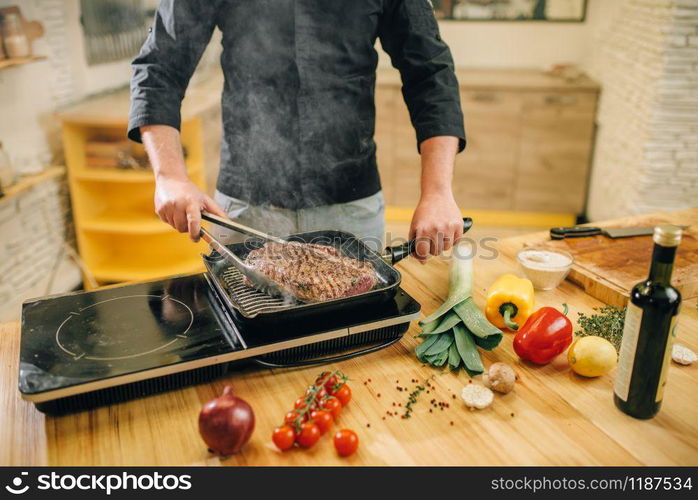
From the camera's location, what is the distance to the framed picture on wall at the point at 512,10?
5.27m

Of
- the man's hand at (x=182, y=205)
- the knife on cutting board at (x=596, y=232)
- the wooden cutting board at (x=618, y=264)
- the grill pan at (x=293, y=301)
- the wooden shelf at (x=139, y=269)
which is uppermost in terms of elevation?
the man's hand at (x=182, y=205)

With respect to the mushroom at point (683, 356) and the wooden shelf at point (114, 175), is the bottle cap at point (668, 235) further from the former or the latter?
the wooden shelf at point (114, 175)

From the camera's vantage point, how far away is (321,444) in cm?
116

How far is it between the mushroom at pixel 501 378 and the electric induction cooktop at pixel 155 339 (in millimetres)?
224

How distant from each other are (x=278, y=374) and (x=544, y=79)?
4.41m

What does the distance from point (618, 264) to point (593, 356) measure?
649mm

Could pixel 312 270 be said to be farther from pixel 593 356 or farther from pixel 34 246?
pixel 34 246

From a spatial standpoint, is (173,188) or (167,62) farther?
(167,62)

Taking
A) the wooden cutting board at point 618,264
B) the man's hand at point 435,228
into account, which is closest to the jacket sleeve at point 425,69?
the man's hand at point 435,228

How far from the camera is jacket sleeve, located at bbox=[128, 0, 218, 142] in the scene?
178 cm

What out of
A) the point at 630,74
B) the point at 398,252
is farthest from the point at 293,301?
the point at 630,74

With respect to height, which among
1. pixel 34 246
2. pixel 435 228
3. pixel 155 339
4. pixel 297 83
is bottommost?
pixel 34 246

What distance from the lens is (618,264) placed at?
1.87m

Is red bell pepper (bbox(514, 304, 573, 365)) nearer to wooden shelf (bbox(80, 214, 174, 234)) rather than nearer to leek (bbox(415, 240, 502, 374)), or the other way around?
leek (bbox(415, 240, 502, 374))
